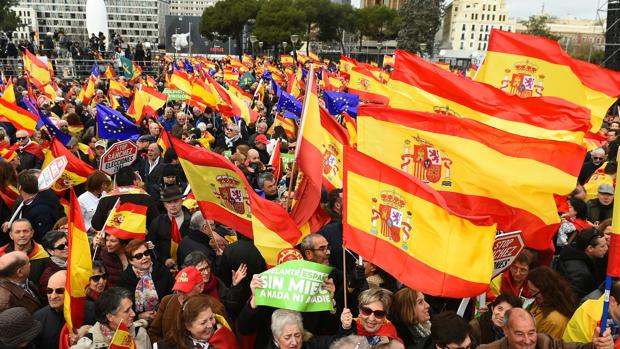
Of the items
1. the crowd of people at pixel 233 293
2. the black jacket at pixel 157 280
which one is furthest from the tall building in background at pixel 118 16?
the black jacket at pixel 157 280

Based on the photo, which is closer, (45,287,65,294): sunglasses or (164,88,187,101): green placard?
(45,287,65,294): sunglasses

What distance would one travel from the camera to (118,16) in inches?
6698

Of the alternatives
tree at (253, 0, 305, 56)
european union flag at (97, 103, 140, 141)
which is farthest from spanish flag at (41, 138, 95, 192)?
tree at (253, 0, 305, 56)

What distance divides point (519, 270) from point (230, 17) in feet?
244

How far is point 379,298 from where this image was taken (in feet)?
13.3

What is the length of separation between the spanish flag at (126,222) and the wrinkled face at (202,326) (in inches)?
70.9

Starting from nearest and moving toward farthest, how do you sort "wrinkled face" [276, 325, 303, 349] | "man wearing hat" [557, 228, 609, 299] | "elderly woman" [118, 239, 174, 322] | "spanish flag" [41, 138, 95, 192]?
1. "wrinkled face" [276, 325, 303, 349]
2. "elderly woman" [118, 239, 174, 322]
3. "man wearing hat" [557, 228, 609, 299]
4. "spanish flag" [41, 138, 95, 192]

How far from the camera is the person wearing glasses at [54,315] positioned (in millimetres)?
4289

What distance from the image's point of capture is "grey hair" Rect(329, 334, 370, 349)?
384cm

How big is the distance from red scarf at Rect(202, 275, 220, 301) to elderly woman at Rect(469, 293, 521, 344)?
2.07m

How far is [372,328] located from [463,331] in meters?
0.63

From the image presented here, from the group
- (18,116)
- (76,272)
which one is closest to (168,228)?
(76,272)

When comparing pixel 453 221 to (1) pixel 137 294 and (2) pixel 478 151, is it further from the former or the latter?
(1) pixel 137 294

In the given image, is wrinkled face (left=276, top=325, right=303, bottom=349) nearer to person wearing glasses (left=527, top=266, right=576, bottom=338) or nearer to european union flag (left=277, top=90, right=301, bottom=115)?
person wearing glasses (left=527, top=266, right=576, bottom=338)
